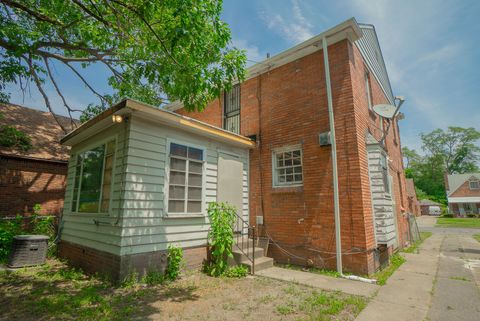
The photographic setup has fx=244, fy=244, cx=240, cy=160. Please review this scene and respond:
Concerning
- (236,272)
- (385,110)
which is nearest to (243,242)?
(236,272)

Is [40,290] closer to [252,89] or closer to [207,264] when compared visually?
[207,264]

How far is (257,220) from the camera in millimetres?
8078

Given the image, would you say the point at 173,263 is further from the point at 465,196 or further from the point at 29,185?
the point at 465,196

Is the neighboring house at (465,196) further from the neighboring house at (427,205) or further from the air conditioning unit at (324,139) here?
the air conditioning unit at (324,139)

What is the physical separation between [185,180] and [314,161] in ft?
12.2

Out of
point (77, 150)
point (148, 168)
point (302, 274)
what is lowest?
point (302, 274)

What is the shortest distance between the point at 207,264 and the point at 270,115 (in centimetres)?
518

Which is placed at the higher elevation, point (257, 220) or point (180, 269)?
point (257, 220)

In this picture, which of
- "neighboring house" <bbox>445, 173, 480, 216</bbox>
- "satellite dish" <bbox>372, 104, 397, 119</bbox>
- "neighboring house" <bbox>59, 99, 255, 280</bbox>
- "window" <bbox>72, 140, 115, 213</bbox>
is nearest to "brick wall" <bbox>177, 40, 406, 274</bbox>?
"satellite dish" <bbox>372, 104, 397, 119</bbox>

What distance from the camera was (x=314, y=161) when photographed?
7156mm

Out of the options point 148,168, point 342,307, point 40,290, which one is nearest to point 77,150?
point 148,168

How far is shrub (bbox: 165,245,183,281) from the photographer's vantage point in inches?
223

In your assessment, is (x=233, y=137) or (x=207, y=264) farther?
(x=233, y=137)

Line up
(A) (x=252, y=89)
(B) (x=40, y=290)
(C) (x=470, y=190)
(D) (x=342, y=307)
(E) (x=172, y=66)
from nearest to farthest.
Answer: (D) (x=342, y=307) < (B) (x=40, y=290) < (E) (x=172, y=66) < (A) (x=252, y=89) < (C) (x=470, y=190)
